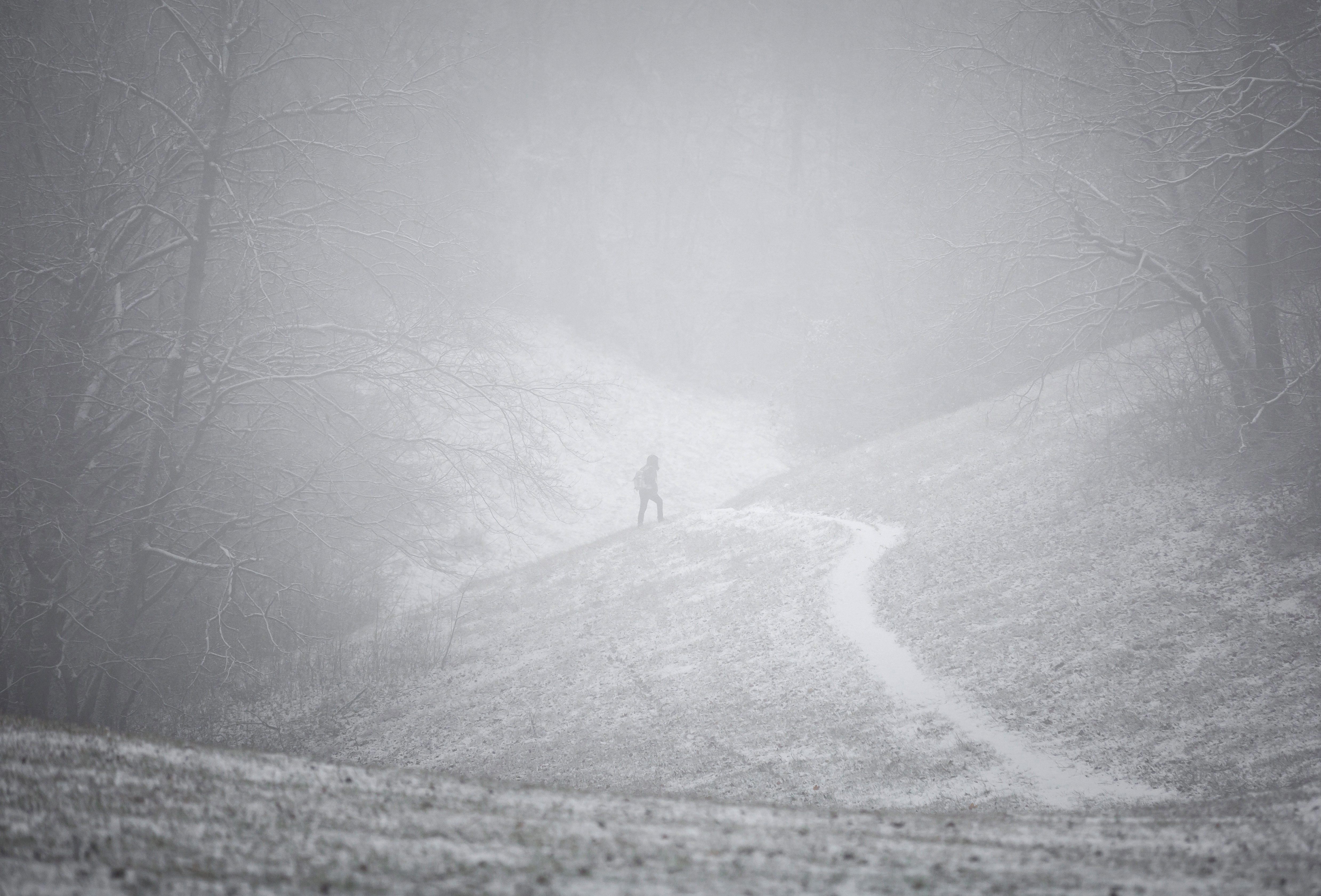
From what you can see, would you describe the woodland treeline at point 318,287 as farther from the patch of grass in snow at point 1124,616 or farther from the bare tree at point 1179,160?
the patch of grass in snow at point 1124,616

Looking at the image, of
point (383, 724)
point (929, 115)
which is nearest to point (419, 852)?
point (383, 724)

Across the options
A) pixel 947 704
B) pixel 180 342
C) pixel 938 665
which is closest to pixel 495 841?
pixel 947 704

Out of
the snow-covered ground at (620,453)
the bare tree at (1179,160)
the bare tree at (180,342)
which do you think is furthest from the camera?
the snow-covered ground at (620,453)

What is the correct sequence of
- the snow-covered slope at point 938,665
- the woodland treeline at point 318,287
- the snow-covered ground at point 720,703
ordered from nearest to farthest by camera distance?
the snow-covered slope at point 938,665, the snow-covered ground at point 720,703, the woodland treeline at point 318,287

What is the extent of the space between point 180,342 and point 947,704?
11.6m

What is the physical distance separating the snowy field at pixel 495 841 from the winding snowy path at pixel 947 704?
→ 6.35ft

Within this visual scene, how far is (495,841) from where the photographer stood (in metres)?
3.18

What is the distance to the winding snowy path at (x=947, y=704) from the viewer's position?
20.8ft

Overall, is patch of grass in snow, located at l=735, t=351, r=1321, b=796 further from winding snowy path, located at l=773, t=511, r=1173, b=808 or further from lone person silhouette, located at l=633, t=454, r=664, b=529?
lone person silhouette, located at l=633, t=454, r=664, b=529

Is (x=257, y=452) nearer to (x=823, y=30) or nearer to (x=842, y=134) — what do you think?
(x=842, y=134)

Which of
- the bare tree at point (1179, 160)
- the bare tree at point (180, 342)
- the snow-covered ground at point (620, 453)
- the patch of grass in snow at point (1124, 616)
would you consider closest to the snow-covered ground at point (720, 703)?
the patch of grass in snow at point (1124, 616)

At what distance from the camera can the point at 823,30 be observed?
43625 mm

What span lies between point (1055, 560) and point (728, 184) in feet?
119

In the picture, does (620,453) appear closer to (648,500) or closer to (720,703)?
(648,500)
